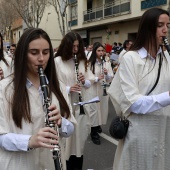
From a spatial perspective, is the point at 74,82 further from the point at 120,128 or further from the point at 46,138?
the point at 46,138

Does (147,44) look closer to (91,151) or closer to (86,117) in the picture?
(86,117)

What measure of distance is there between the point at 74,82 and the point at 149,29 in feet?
5.70

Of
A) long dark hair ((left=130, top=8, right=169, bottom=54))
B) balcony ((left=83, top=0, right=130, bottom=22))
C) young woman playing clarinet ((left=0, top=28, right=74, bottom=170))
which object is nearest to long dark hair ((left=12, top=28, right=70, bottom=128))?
young woman playing clarinet ((left=0, top=28, right=74, bottom=170))

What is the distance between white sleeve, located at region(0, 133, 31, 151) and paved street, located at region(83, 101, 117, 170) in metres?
2.40

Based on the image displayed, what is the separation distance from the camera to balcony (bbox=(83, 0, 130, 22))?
21719 mm

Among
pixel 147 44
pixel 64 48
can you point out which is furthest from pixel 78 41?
pixel 147 44

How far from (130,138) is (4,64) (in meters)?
2.34

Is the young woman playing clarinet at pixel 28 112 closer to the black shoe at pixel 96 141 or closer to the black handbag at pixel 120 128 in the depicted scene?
the black handbag at pixel 120 128

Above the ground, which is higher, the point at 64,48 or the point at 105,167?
the point at 64,48

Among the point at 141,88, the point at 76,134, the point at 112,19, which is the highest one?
the point at 112,19

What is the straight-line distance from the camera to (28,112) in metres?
1.86

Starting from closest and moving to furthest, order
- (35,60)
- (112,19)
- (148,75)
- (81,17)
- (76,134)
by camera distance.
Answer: (35,60), (148,75), (76,134), (112,19), (81,17)

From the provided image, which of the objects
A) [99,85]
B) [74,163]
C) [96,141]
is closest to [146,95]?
[74,163]

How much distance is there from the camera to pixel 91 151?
466 cm
